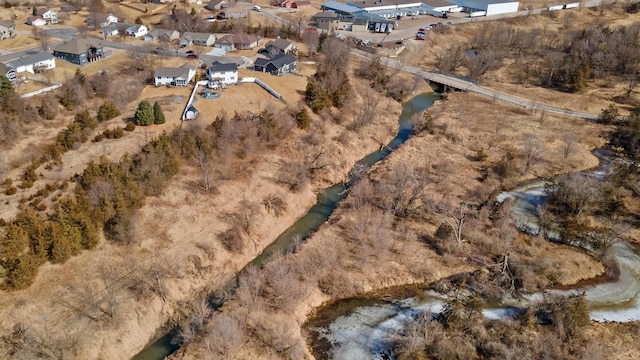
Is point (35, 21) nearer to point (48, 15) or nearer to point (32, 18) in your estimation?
point (32, 18)

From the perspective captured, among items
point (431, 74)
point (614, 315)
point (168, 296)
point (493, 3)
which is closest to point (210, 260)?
point (168, 296)

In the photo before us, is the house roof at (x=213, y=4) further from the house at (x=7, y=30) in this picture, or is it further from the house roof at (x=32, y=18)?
the house at (x=7, y=30)

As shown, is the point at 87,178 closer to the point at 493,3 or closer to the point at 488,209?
the point at 488,209

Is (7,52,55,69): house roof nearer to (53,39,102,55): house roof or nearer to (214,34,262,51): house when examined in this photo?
(53,39,102,55): house roof

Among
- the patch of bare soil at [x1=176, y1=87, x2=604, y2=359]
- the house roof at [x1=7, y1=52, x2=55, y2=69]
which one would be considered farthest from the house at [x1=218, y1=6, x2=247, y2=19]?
the patch of bare soil at [x1=176, y1=87, x2=604, y2=359]

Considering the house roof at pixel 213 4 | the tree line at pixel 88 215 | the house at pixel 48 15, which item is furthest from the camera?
the house roof at pixel 213 4

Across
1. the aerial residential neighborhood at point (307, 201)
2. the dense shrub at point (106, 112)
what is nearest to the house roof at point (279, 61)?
the aerial residential neighborhood at point (307, 201)
